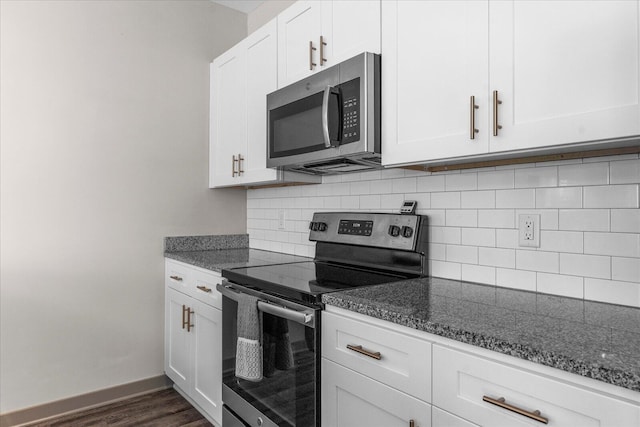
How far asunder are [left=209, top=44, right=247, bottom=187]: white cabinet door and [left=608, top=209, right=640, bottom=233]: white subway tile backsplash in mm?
1865

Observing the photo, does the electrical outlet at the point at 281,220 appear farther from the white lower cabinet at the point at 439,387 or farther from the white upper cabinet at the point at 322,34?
the white lower cabinet at the point at 439,387

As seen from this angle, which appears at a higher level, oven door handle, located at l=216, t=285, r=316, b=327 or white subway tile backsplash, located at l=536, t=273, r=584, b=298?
white subway tile backsplash, located at l=536, t=273, r=584, b=298

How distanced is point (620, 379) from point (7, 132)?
107 inches

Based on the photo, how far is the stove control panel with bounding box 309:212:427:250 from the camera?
5.72ft

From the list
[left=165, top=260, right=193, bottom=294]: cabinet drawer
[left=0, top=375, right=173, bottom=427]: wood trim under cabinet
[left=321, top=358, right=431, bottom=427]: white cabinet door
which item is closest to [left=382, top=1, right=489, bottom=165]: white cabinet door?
[left=321, top=358, right=431, bottom=427]: white cabinet door

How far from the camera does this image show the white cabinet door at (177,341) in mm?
2371

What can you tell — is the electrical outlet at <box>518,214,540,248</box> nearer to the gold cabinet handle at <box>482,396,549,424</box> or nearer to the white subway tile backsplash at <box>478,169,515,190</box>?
the white subway tile backsplash at <box>478,169,515,190</box>

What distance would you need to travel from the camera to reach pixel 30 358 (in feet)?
7.38

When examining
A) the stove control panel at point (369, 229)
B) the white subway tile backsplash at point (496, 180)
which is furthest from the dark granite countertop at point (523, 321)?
the white subway tile backsplash at point (496, 180)

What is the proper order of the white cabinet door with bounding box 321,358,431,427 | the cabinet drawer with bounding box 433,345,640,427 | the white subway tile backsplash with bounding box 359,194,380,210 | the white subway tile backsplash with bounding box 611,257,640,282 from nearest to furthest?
the cabinet drawer with bounding box 433,345,640,427 < the white cabinet door with bounding box 321,358,431,427 < the white subway tile backsplash with bounding box 611,257,640,282 < the white subway tile backsplash with bounding box 359,194,380,210

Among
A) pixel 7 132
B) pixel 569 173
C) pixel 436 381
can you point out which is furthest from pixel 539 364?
pixel 7 132

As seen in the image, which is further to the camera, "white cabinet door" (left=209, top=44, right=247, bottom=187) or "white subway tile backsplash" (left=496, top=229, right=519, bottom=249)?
"white cabinet door" (left=209, top=44, right=247, bottom=187)

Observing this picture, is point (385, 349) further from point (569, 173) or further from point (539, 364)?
point (569, 173)

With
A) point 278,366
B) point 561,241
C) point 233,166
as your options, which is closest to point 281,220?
point 233,166
